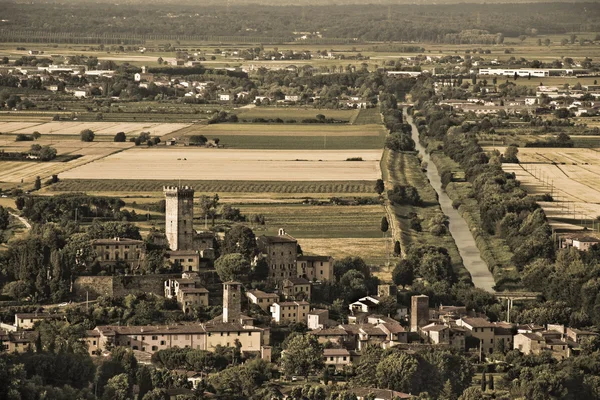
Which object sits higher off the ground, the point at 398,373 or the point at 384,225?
the point at 384,225

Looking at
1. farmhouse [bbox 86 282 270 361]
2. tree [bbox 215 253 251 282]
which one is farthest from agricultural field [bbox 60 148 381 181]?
farmhouse [bbox 86 282 270 361]

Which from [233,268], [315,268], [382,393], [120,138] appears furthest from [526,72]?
[382,393]

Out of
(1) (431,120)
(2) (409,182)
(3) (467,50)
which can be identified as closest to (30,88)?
(1) (431,120)

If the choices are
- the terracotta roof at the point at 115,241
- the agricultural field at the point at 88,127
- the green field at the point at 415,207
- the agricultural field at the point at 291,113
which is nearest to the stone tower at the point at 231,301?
the terracotta roof at the point at 115,241

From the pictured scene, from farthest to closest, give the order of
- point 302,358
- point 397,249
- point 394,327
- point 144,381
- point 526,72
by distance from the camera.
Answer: point 526,72, point 397,249, point 394,327, point 302,358, point 144,381

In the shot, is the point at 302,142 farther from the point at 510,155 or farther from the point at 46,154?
the point at 46,154

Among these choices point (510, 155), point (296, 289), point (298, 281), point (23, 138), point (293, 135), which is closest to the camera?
point (296, 289)

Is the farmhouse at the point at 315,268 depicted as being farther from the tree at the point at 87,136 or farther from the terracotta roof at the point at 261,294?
the tree at the point at 87,136
